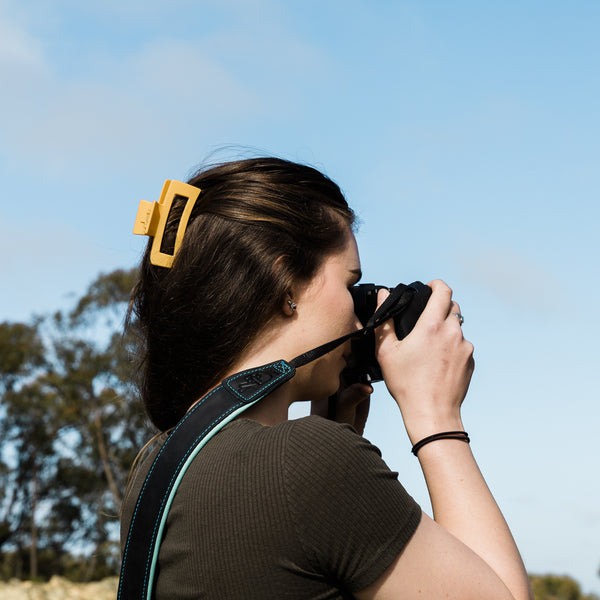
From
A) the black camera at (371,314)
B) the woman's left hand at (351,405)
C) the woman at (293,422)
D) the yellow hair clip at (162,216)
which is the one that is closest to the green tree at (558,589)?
the woman's left hand at (351,405)

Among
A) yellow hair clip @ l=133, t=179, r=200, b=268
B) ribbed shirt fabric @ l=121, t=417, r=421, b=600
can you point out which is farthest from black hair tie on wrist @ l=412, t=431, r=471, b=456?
yellow hair clip @ l=133, t=179, r=200, b=268

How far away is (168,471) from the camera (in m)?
1.43

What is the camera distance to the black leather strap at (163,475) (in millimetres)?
1431

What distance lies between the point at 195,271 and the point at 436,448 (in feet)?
2.21

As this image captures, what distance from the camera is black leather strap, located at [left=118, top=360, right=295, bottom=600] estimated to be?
1431mm

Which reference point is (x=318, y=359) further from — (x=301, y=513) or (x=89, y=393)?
(x=89, y=393)

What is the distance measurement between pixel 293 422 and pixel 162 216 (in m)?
0.74

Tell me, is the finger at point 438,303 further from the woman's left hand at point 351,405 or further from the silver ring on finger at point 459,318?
the woman's left hand at point 351,405

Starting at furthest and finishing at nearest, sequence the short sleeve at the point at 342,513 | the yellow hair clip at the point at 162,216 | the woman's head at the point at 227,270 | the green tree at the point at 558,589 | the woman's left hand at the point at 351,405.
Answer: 1. the green tree at the point at 558,589
2. the woman's left hand at the point at 351,405
3. the yellow hair clip at the point at 162,216
4. the woman's head at the point at 227,270
5. the short sleeve at the point at 342,513

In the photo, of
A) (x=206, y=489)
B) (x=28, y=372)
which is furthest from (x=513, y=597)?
(x=28, y=372)

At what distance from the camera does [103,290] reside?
837 inches

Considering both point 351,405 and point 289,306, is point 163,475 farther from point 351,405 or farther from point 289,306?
point 351,405

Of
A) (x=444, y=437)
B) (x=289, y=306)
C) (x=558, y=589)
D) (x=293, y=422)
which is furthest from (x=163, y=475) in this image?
(x=558, y=589)

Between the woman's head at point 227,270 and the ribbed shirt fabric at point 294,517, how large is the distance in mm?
366
